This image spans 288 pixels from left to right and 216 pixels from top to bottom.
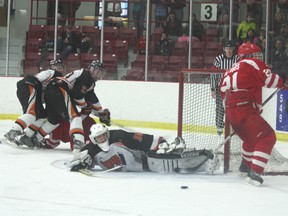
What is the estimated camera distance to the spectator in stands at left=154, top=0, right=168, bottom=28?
928cm

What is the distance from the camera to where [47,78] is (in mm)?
6270

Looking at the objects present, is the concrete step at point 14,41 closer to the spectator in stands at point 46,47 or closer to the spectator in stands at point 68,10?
the spectator in stands at point 46,47

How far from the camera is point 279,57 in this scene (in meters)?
8.12

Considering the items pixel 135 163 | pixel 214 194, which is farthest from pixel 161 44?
pixel 214 194

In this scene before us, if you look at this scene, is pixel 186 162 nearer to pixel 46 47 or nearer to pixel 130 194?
pixel 130 194

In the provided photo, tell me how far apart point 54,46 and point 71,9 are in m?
0.64

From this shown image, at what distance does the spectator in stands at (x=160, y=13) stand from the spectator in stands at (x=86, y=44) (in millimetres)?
954

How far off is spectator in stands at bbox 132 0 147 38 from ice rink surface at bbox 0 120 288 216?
14.2 ft

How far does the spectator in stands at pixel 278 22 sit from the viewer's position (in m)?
8.42

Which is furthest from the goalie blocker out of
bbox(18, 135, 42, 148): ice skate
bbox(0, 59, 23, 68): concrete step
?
bbox(0, 59, 23, 68): concrete step

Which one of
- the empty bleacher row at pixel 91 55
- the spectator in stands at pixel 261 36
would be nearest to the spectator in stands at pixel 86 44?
the empty bleacher row at pixel 91 55

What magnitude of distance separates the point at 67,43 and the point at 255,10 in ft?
8.61

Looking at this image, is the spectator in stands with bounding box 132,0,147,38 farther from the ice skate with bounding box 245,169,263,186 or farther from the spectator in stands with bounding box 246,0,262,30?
the ice skate with bounding box 245,169,263,186

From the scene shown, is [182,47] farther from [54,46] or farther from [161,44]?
[54,46]
